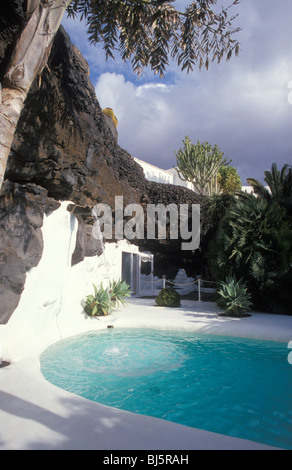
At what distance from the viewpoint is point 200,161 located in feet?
72.4

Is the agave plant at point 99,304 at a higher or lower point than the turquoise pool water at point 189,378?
higher

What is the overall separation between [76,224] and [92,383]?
5064 mm

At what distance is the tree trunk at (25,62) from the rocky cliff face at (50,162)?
2.77 feet

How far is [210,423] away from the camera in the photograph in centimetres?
351

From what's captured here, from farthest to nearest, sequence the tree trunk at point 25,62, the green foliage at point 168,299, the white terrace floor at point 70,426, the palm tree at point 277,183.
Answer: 1. the palm tree at point 277,183
2. the green foliage at point 168,299
3. the tree trunk at point 25,62
4. the white terrace floor at point 70,426

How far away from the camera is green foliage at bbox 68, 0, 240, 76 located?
6.33 metres

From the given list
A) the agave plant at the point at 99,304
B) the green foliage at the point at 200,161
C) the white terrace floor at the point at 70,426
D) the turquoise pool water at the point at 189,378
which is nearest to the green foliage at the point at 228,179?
the green foliage at the point at 200,161

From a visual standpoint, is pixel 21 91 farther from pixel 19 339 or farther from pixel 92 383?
pixel 19 339

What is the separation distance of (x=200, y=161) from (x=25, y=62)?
19636 millimetres

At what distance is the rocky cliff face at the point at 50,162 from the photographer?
5.89m

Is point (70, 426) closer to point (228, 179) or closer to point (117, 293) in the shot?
point (117, 293)

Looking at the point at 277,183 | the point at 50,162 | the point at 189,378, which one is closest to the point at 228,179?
the point at 277,183

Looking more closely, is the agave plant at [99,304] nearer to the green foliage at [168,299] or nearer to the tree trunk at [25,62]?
the green foliage at [168,299]
